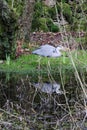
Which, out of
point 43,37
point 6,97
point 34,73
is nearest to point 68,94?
point 6,97

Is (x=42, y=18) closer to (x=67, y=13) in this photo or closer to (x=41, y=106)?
(x=67, y=13)

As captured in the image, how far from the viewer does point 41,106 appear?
8.73 metres

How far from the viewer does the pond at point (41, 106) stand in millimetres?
7150

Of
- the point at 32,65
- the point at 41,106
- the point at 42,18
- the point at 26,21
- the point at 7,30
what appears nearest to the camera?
the point at 41,106

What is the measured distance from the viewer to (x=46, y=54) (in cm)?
1583

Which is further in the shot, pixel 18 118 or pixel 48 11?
pixel 48 11

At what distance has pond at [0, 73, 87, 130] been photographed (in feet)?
23.5

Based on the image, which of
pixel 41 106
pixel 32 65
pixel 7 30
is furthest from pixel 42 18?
pixel 41 106

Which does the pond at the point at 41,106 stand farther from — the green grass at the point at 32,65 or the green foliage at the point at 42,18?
the green foliage at the point at 42,18

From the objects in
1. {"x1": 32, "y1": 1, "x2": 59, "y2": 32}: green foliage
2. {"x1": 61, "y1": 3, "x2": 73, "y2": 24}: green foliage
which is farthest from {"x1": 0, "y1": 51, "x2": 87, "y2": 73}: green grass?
{"x1": 61, "y1": 3, "x2": 73, "y2": 24}: green foliage

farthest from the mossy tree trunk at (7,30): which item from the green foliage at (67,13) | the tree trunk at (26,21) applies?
the green foliage at (67,13)

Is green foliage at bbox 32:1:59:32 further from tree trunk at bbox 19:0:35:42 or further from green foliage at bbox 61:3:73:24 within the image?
tree trunk at bbox 19:0:35:42

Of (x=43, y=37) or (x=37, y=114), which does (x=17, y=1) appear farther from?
(x=37, y=114)

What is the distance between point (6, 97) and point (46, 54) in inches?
236
